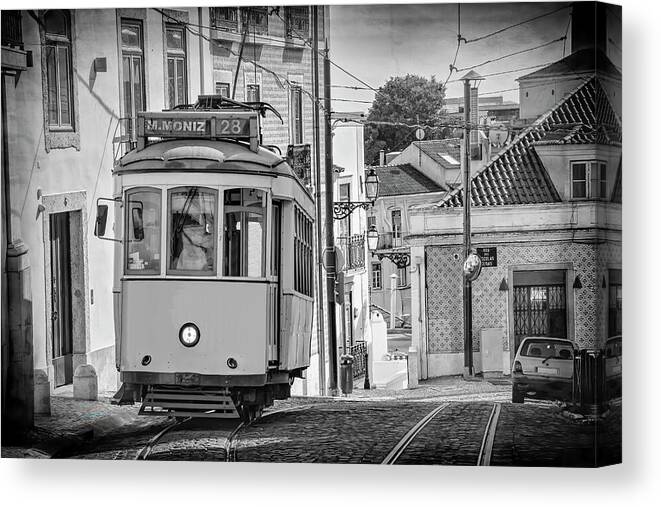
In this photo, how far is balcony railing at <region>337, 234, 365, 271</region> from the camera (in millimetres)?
9539

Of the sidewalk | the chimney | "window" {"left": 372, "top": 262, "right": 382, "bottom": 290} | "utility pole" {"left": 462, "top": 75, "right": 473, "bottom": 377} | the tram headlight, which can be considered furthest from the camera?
the sidewalk

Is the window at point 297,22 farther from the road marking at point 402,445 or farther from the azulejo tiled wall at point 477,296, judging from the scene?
the road marking at point 402,445

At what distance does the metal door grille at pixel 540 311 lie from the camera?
9258mm

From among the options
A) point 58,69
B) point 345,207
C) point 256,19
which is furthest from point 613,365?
point 58,69

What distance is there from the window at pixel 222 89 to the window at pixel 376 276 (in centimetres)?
151

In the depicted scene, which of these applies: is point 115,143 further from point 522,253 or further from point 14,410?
point 522,253

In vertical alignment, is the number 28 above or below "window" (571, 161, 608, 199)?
above

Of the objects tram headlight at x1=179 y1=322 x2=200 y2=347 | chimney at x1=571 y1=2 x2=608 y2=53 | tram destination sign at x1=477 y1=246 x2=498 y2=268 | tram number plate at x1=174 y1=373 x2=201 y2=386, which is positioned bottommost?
tram number plate at x1=174 y1=373 x2=201 y2=386

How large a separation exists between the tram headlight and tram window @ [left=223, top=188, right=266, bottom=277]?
41 centimetres

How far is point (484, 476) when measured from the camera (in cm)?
921

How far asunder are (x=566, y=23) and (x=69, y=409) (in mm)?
4219

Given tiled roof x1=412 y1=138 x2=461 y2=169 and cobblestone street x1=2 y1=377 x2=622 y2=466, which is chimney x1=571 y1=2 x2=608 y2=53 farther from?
cobblestone street x1=2 y1=377 x2=622 y2=466

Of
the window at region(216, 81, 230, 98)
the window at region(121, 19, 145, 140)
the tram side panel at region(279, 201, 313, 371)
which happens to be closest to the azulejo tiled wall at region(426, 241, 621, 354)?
the tram side panel at region(279, 201, 313, 371)

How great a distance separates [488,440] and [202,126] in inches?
110
